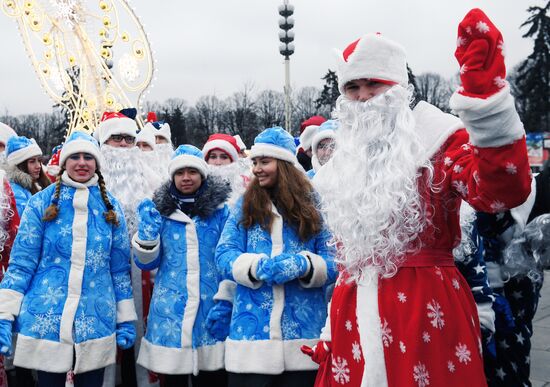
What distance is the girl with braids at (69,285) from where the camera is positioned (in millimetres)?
3822

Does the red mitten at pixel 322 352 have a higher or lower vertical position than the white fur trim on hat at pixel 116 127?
lower

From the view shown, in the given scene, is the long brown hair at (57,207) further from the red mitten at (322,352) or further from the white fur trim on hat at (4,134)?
the white fur trim on hat at (4,134)

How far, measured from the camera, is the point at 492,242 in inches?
130

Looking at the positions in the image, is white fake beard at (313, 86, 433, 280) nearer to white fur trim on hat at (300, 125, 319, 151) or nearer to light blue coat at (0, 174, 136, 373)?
light blue coat at (0, 174, 136, 373)

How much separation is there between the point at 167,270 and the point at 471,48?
293cm

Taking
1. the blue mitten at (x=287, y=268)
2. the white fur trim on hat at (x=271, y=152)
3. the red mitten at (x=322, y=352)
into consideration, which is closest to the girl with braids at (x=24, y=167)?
the white fur trim on hat at (x=271, y=152)

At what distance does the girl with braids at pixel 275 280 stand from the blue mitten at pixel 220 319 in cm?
28

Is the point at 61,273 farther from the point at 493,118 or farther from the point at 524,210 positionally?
the point at 493,118

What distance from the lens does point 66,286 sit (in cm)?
390

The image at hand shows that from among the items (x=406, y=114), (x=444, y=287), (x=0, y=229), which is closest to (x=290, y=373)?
(x=444, y=287)

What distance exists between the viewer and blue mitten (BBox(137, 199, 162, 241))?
411 cm

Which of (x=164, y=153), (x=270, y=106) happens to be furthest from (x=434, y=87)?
(x=164, y=153)

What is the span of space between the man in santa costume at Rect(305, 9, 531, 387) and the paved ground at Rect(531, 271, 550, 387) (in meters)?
3.21

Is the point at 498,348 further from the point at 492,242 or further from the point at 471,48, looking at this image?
the point at 471,48
